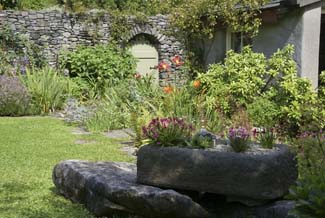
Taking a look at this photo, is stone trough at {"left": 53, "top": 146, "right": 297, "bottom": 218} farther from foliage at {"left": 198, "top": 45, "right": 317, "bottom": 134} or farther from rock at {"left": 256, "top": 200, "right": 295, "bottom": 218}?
foliage at {"left": 198, "top": 45, "right": 317, "bottom": 134}

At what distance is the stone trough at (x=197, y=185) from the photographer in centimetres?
505

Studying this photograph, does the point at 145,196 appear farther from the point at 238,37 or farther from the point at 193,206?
the point at 238,37

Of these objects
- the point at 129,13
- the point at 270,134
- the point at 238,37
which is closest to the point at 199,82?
the point at 238,37

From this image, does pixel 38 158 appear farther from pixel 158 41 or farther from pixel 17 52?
pixel 158 41

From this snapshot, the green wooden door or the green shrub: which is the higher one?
the green wooden door

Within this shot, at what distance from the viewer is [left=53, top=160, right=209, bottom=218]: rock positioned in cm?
505

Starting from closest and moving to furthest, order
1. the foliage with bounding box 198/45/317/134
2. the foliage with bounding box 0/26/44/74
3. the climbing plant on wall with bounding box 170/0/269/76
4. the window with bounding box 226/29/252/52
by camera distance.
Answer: the foliage with bounding box 198/45/317/134 → the climbing plant on wall with bounding box 170/0/269/76 → the window with bounding box 226/29/252/52 → the foliage with bounding box 0/26/44/74

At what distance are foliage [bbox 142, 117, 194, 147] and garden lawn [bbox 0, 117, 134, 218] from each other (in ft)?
3.61

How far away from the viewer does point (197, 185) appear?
17.0 ft

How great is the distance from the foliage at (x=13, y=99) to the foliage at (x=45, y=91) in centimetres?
34

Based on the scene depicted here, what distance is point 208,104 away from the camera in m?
10.2

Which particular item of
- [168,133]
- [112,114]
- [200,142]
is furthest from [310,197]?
[112,114]

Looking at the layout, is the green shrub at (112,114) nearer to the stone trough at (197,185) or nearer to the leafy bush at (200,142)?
the stone trough at (197,185)

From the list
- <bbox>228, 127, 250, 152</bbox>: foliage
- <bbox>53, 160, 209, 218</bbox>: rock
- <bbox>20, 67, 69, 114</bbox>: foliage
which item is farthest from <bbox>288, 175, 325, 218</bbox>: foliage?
<bbox>20, 67, 69, 114</bbox>: foliage
